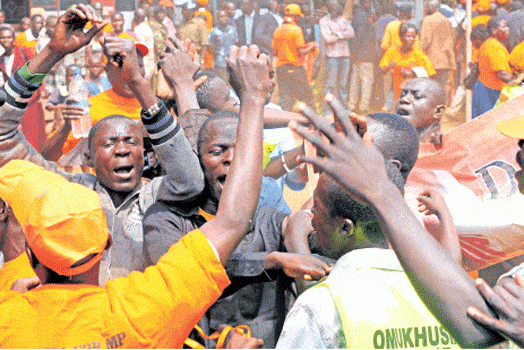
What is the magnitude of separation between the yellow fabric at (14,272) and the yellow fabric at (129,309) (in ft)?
2.25

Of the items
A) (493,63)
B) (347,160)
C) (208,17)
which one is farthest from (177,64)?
(208,17)

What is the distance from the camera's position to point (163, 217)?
8.34 ft

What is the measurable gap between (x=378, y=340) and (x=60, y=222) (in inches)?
34.3

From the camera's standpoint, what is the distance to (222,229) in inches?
66.0

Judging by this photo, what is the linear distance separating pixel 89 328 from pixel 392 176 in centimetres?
97

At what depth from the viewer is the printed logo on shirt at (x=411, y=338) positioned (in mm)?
1610

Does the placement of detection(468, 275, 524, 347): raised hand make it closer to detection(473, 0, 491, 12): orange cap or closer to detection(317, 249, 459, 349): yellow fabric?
detection(317, 249, 459, 349): yellow fabric

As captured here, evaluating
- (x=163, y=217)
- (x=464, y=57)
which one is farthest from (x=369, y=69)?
(x=163, y=217)

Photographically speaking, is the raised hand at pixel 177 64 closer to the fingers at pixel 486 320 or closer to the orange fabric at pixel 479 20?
the fingers at pixel 486 320

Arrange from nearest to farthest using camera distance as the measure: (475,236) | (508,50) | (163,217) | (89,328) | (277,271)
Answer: (89,328) → (277,271) → (163,217) → (475,236) → (508,50)

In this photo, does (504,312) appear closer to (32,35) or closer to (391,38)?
(391,38)

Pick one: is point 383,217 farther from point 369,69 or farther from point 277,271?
point 369,69

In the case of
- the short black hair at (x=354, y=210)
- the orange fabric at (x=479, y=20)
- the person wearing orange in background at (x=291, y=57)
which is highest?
the short black hair at (x=354, y=210)

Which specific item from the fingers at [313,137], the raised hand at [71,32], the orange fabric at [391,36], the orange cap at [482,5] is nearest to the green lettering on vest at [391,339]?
the fingers at [313,137]
